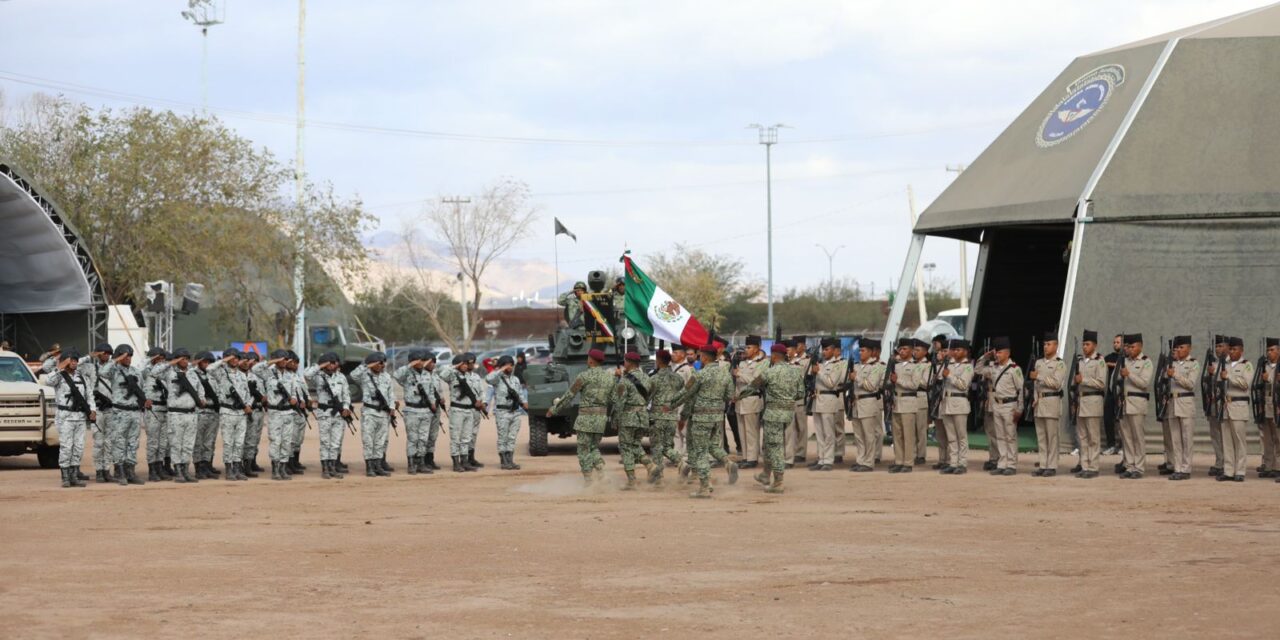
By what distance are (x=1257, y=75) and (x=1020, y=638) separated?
14.0 m

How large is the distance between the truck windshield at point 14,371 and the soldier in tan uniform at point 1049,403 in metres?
12.0

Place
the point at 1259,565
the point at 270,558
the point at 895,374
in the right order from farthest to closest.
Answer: the point at 895,374, the point at 270,558, the point at 1259,565

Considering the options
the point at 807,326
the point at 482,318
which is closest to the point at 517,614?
the point at 807,326

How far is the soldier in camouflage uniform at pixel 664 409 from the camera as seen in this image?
14.9 metres

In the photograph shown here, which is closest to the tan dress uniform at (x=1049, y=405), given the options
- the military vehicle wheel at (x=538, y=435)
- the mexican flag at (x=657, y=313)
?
the mexican flag at (x=657, y=313)

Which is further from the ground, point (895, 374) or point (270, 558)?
point (895, 374)

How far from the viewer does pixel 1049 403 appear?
53.4 ft

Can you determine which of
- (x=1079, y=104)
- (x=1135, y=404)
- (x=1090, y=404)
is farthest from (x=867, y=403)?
(x=1079, y=104)

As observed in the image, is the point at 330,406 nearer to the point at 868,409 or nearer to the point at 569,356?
the point at 569,356

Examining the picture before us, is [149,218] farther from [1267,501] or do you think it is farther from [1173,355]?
[1267,501]

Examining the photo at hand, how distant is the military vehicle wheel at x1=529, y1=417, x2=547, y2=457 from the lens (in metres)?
20.0

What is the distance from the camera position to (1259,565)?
9.59 metres

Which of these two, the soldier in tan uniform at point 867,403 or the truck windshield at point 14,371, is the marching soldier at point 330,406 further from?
the soldier in tan uniform at point 867,403

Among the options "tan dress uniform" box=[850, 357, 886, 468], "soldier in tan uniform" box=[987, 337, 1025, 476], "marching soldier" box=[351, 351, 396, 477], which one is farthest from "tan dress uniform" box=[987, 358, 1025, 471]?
"marching soldier" box=[351, 351, 396, 477]
